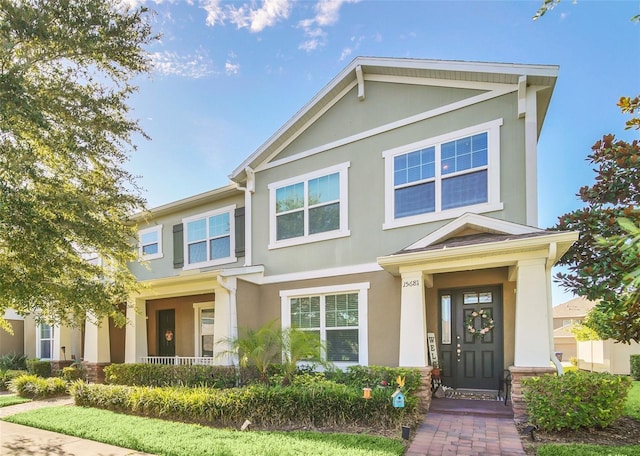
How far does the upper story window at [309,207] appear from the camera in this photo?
34.0ft

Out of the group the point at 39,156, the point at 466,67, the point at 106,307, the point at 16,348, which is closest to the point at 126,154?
the point at 39,156

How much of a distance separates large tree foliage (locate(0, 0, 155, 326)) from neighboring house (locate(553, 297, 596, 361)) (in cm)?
2511

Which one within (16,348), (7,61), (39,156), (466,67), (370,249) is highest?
(466,67)

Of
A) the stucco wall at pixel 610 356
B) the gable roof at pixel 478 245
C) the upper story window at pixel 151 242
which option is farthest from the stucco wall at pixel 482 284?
the upper story window at pixel 151 242

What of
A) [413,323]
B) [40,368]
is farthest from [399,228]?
[40,368]

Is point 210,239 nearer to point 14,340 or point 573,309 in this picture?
point 14,340

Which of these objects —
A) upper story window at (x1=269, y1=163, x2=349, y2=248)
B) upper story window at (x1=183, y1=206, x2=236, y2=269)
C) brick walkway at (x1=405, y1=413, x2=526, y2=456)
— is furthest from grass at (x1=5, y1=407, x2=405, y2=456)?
upper story window at (x1=183, y1=206, x2=236, y2=269)

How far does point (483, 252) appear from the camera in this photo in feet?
24.5

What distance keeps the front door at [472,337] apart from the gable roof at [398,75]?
13.9 feet

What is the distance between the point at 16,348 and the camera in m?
18.7

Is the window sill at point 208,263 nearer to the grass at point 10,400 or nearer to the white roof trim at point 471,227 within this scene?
the grass at point 10,400

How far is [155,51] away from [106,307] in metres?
5.58

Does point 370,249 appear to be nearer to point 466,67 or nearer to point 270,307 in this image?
point 270,307

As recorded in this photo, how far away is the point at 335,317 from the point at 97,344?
8.16 meters
